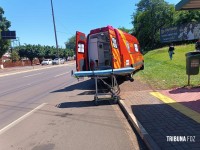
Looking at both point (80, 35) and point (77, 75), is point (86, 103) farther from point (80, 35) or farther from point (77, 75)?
point (80, 35)

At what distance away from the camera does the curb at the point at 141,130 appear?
539cm

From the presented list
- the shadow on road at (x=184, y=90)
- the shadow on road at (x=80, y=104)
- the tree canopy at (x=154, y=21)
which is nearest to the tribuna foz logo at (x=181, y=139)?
the shadow on road at (x=80, y=104)

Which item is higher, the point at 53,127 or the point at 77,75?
the point at 77,75

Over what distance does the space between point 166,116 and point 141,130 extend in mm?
1359

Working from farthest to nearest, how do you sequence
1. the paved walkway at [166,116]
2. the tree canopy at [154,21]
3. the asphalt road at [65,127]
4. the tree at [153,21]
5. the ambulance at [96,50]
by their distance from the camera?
the tree at [153,21]
the tree canopy at [154,21]
the ambulance at [96,50]
the asphalt road at [65,127]
the paved walkway at [166,116]

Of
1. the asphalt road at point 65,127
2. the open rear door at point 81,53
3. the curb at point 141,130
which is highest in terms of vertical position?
the open rear door at point 81,53

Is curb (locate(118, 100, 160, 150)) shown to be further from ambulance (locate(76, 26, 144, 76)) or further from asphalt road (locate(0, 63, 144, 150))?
ambulance (locate(76, 26, 144, 76))

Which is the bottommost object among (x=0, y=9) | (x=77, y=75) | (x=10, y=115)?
(x=10, y=115)

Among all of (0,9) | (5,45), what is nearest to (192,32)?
(5,45)

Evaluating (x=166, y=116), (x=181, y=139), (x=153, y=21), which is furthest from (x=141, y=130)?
(x=153, y=21)

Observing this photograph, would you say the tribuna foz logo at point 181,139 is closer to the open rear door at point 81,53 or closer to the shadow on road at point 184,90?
the shadow on road at point 184,90

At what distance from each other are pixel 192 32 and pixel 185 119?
49936 millimetres

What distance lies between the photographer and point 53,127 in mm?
7508

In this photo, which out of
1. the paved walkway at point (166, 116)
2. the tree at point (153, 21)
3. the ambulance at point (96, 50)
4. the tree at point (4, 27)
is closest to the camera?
the paved walkway at point (166, 116)
